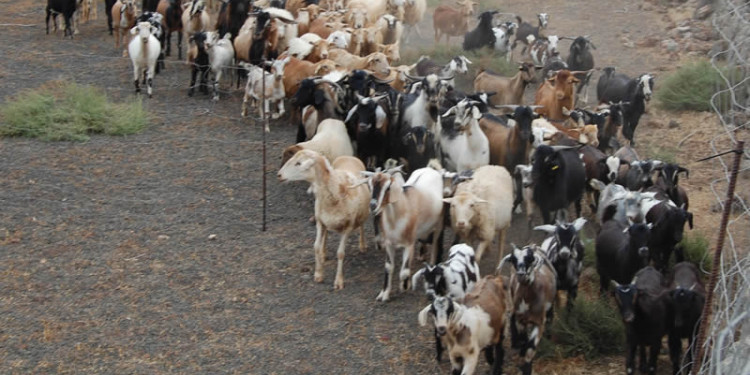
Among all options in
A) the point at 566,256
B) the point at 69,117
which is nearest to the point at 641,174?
the point at 566,256

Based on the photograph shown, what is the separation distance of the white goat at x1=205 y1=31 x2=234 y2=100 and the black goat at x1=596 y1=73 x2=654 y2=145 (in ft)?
19.6

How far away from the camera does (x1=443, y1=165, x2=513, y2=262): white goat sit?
8.39 meters

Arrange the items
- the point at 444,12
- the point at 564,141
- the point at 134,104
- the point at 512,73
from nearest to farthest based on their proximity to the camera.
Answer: the point at 564,141, the point at 134,104, the point at 512,73, the point at 444,12

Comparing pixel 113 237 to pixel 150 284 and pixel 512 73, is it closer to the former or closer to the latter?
pixel 150 284

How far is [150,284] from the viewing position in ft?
28.0

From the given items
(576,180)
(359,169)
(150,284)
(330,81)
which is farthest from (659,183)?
(150,284)

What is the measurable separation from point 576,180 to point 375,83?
3.21m

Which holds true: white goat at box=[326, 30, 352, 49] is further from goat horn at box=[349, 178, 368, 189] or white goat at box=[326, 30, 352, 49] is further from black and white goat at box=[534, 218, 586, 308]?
black and white goat at box=[534, 218, 586, 308]

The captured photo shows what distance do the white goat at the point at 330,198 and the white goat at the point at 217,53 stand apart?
229 inches

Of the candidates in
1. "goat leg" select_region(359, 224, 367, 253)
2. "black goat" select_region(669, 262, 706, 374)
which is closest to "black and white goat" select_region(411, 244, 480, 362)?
"black goat" select_region(669, 262, 706, 374)

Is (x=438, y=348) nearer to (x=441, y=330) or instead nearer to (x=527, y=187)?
(x=441, y=330)

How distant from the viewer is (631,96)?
13.1 m

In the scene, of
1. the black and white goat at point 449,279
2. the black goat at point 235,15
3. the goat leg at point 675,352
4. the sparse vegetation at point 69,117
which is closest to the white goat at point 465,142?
the black and white goat at point 449,279

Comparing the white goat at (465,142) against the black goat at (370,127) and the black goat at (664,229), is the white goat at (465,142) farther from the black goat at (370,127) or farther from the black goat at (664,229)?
the black goat at (664,229)
